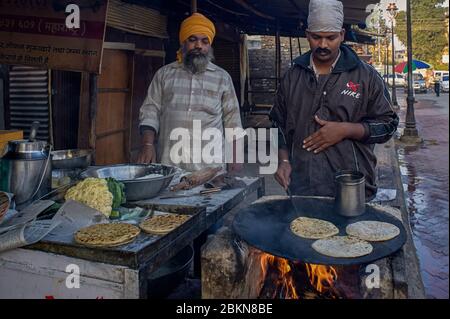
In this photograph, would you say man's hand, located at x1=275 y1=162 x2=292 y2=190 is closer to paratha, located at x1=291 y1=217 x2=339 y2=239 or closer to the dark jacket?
the dark jacket

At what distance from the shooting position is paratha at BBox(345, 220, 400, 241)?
2033mm

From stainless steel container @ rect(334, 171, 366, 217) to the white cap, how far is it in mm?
943

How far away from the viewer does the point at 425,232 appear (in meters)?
5.38

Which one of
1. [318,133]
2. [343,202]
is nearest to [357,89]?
[318,133]

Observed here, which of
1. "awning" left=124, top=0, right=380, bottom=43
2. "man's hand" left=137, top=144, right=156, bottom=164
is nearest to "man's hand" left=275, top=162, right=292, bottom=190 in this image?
A: "man's hand" left=137, top=144, right=156, bottom=164

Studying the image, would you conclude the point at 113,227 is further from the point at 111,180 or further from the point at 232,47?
the point at 232,47

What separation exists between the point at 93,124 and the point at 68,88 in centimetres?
93

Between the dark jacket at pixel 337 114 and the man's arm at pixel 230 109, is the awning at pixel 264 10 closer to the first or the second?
the man's arm at pixel 230 109

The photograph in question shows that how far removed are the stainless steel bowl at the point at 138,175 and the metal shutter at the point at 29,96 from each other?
104 inches

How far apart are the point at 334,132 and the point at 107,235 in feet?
4.97

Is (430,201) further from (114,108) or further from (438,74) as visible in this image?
(438,74)

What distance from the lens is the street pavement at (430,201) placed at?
5.95 ft

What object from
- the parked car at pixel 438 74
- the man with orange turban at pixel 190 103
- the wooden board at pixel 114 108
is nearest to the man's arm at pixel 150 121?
the man with orange turban at pixel 190 103

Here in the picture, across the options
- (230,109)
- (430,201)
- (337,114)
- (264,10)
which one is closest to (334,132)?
(337,114)
